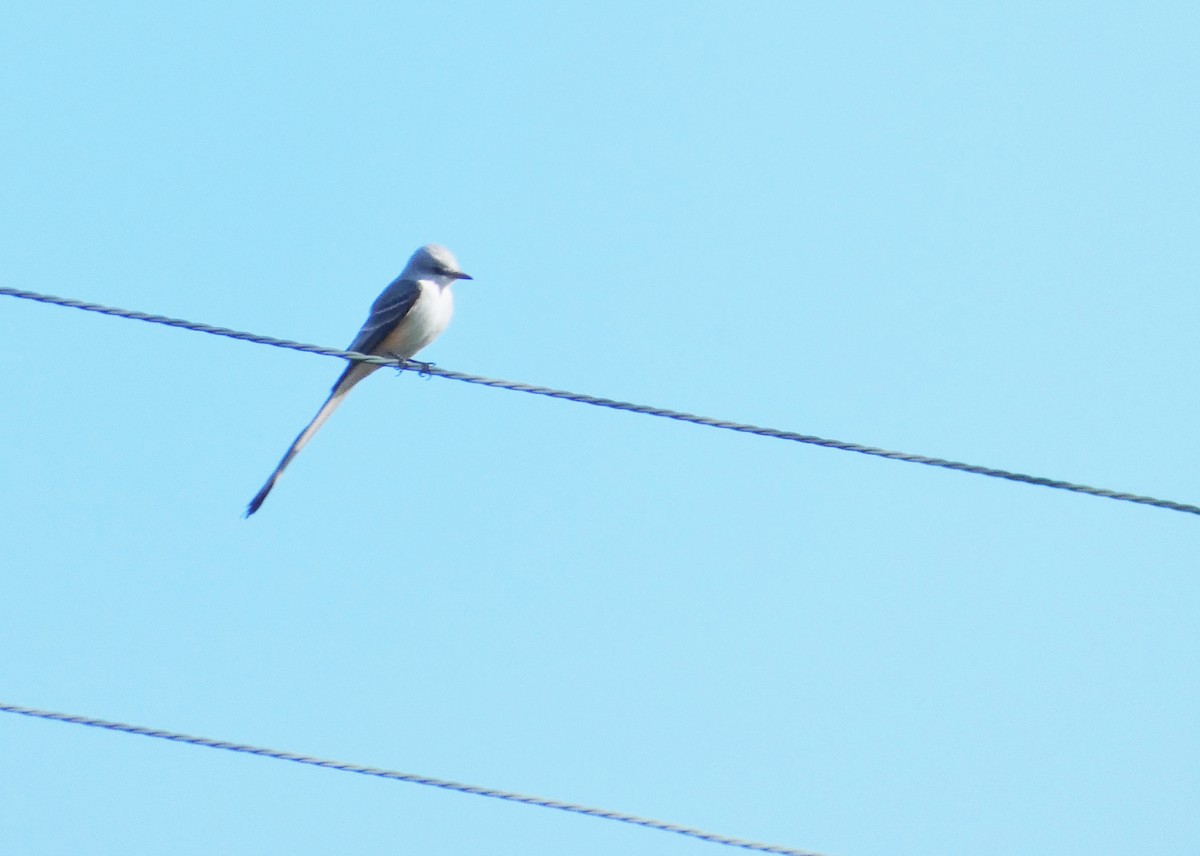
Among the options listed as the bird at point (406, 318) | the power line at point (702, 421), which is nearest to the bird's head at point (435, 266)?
the bird at point (406, 318)

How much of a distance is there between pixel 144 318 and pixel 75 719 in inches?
58.7

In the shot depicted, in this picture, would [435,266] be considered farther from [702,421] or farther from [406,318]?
[702,421]

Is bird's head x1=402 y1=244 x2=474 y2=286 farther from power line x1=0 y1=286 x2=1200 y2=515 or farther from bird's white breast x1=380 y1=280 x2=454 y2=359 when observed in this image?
power line x1=0 y1=286 x2=1200 y2=515

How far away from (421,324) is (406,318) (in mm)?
111

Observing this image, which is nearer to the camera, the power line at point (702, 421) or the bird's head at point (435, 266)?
the power line at point (702, 421)

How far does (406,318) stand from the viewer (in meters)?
9.75

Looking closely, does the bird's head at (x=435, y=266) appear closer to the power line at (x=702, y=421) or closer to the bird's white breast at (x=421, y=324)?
the bird's white breast at (x=421, y=324)

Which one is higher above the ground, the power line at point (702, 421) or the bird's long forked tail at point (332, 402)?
the power line at point (702, 421)

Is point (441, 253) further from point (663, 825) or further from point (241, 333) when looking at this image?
point (663, 825)

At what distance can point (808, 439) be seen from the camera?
5672 millimetres

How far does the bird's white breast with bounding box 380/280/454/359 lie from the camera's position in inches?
383

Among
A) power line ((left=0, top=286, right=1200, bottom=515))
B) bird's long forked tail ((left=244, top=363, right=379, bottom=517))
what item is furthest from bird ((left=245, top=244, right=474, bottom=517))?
power line ((left=0, top=286, right=1200, bottom=515))

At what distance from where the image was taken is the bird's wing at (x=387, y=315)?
9797 millimetres

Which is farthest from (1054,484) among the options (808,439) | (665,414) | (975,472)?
(665,414)
